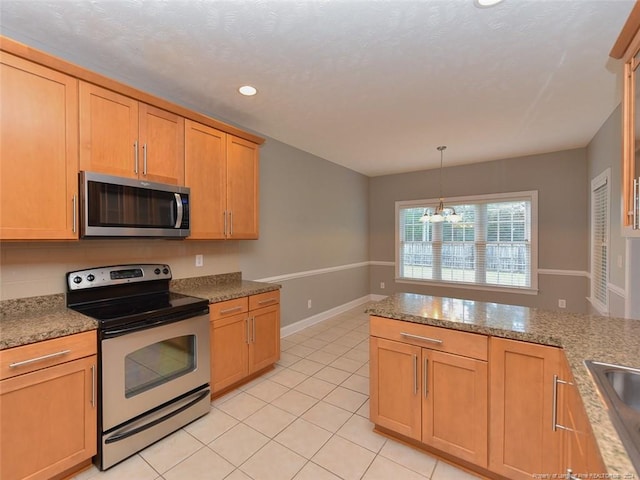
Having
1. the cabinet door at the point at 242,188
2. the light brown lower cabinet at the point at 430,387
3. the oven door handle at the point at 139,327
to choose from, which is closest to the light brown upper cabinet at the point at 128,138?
the cabinet door at the point at 242,188

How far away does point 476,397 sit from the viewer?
1603 mm

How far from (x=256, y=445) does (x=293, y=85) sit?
275 cm

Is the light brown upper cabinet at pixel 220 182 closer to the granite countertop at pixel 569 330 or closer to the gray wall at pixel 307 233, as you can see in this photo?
the gray wall at pixel 307 233

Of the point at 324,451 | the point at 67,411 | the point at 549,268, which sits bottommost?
the point at 324,451

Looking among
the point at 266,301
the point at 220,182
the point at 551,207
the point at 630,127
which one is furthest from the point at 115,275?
the point at 551,207

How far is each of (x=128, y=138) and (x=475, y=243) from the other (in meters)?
5.15

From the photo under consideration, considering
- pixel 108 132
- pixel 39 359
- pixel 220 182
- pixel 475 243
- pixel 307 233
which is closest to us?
pixel 39 359

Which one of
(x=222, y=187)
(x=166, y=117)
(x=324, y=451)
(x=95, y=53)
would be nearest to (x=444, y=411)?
(x=324, y=451)

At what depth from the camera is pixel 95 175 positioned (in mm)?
1868

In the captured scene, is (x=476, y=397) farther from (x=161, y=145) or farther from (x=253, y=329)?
(x=161, y=145)

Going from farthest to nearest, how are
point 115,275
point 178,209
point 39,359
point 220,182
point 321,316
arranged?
1. point 321,316
2. point 220,182
3. point 178,209
4. point 115,275
5. point 39,359

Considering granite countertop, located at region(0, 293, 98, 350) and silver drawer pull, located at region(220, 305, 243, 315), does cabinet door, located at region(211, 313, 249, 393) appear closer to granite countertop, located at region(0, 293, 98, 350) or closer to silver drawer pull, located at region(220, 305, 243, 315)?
silver drawer pull, located at region(220, 305, 243, 315)

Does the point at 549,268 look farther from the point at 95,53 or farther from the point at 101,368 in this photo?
the point at 95,53

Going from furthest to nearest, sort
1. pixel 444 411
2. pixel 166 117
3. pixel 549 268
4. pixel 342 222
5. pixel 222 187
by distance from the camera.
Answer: pixel 342 222, pixel 549 268, pixel 222 187, pixel 166 117, pixel 444 411
